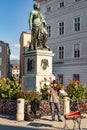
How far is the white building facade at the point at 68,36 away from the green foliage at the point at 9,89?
77.4 feet

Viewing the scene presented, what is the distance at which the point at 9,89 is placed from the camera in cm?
1677

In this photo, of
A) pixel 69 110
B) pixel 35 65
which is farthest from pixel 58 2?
pixel 69 110

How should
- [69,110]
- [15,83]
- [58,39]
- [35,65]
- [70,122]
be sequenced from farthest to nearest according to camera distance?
[58,39] → [35,65] → [15,83] → [69,110] → [70,122]

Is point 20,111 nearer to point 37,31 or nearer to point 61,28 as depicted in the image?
point 37,31

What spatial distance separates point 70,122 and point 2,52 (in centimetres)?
7993

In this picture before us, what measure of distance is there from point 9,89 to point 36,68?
325 centimetres

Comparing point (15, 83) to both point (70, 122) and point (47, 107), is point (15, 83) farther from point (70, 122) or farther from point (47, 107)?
point (70, 122)

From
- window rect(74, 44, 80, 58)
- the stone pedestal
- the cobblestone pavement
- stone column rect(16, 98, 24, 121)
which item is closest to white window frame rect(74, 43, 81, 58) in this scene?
window rect(74, 44, 80, 58)

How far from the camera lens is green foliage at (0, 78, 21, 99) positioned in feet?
54.7

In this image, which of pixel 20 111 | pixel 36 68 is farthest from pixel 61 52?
pixel 20 111

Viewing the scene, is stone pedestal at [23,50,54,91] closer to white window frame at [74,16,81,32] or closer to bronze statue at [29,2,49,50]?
bronze statue at [29,2,49,50]

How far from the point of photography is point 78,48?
41.5m

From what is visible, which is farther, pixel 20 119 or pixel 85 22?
pixel 85 22

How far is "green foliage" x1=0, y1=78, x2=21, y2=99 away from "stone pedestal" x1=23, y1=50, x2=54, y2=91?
87.2 inches
